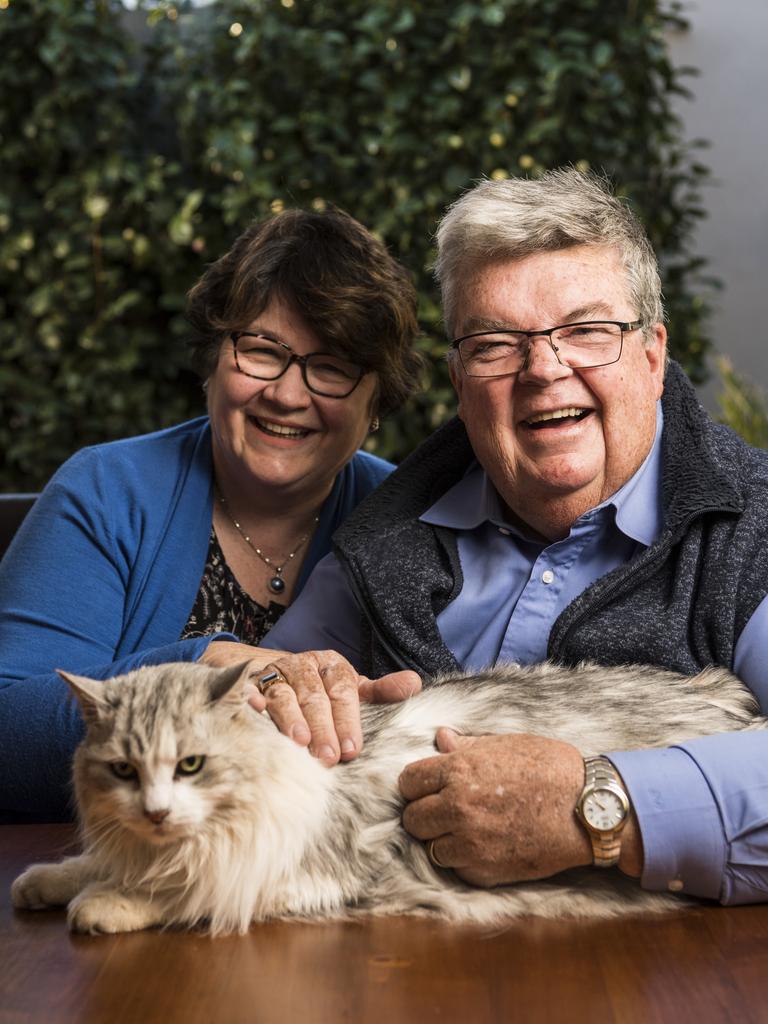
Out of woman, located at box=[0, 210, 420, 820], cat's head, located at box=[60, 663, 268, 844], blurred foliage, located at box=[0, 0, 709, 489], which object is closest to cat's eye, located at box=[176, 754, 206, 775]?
cat's head, located at box=[60, 663, 268, 844]

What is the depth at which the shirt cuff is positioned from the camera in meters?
1.32

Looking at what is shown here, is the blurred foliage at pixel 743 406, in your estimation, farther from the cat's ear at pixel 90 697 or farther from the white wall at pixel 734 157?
the cat's ear at pixel 90 697

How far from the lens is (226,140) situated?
14.0 ft

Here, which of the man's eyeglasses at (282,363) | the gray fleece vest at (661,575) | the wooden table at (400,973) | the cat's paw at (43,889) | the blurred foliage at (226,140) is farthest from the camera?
the blurred foliage at (226,140)

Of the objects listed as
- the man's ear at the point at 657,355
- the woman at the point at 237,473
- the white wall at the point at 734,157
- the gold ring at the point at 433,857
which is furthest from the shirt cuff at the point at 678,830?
the white wall at the point at 734,157

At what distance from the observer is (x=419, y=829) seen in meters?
1.35

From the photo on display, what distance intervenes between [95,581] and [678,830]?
123 cm

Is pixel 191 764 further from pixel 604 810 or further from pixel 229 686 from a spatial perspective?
pixel 604 810

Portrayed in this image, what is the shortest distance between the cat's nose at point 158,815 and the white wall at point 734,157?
430 cm

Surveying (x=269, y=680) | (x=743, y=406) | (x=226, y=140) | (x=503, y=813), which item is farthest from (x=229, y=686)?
(x=743, y=406)

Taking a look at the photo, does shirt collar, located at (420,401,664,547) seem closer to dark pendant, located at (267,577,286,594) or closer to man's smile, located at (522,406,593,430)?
man's smile, located at (522,406,593,430)

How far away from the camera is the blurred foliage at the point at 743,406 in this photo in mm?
4367

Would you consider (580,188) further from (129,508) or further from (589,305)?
(129,508)

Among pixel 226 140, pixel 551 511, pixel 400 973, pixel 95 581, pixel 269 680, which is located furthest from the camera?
pixel 226 140
